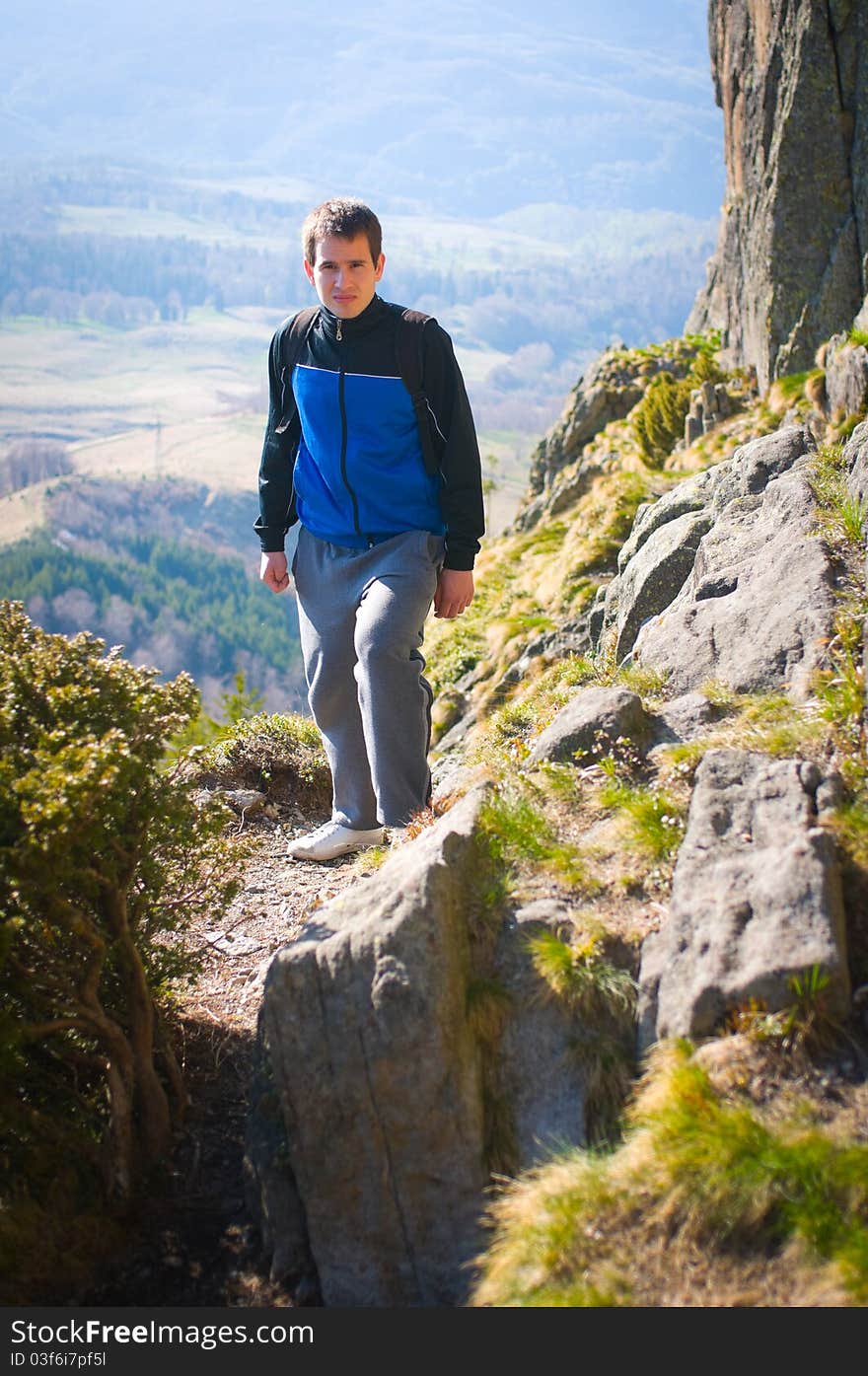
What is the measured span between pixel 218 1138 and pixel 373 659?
2676mm

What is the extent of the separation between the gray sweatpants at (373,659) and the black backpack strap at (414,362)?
654 mm

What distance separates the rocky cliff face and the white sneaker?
15.9 meters

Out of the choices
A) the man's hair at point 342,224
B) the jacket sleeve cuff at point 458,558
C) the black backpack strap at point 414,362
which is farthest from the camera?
the jacket sleeve cuff at point 458,558

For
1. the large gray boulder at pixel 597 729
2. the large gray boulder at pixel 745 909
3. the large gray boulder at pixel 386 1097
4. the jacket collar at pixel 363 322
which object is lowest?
the large gray boulder at pixel 386 1097

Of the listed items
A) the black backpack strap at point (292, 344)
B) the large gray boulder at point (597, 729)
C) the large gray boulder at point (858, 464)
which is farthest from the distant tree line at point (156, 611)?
the large gray boulder at point (597, 729)

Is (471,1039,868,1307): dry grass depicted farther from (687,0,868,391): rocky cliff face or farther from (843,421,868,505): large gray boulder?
(687,0,868,391): rocky cliff face

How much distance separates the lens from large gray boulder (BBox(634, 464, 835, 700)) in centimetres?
584

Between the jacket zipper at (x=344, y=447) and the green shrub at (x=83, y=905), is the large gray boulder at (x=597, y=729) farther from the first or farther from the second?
the green shrub at (x=83, y=905)

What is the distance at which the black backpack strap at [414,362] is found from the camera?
5.91 m

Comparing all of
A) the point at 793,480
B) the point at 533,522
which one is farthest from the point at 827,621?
the point at 533,522

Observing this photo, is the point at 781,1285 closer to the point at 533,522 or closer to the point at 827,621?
the point at 827,621

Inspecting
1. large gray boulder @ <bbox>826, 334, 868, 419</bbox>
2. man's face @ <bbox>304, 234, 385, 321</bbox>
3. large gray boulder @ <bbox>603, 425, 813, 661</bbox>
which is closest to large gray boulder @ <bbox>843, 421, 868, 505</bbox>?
large gray boulder @ <bbox>603, 425, 813, 661</bbox>

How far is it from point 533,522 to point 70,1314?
23.7 m

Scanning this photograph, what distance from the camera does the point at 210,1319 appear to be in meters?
4.11
